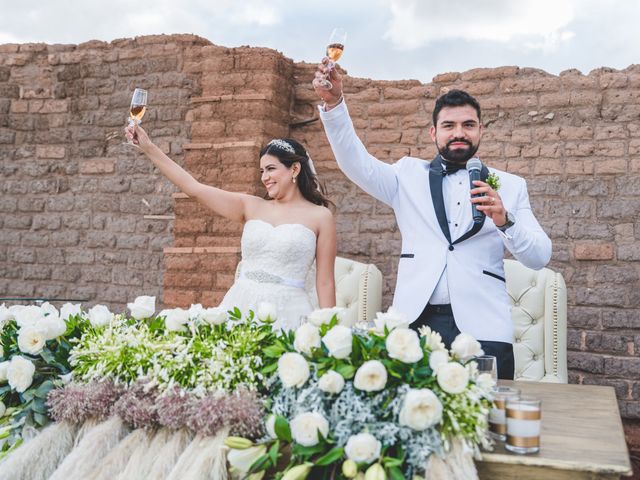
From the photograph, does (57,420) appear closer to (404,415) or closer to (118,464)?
(118,464)

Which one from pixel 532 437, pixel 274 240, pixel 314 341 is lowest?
pixel 532 437

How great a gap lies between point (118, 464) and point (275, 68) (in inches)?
153

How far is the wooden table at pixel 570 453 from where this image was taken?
4.43 feet

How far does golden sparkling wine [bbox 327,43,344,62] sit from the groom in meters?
0.09

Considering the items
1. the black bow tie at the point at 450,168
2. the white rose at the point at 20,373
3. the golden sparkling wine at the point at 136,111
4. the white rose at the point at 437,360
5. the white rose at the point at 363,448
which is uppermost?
the golden sparkling wine at the point at 136,111

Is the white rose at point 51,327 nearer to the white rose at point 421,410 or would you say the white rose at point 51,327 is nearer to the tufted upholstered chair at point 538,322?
the white rose at point 421,410

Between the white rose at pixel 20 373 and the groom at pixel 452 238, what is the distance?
1411mm

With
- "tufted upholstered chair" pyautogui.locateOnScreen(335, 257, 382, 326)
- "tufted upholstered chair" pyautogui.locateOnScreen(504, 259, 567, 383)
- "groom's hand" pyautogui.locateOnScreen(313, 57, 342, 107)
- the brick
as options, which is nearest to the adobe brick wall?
the brick

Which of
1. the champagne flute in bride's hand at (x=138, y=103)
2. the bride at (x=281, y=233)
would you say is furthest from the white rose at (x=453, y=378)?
the bride at (x=281, y=233)

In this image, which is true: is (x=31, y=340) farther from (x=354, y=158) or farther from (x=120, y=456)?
(x=354, y=158)

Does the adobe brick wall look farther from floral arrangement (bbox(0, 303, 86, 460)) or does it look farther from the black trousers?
floral arrangement (bbox(0, 303, 86, 460))

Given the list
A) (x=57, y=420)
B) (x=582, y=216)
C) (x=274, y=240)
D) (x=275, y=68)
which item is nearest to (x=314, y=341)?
(x=57, y=420)

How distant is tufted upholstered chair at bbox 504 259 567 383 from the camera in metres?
3.64

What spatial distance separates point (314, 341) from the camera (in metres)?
1.53
